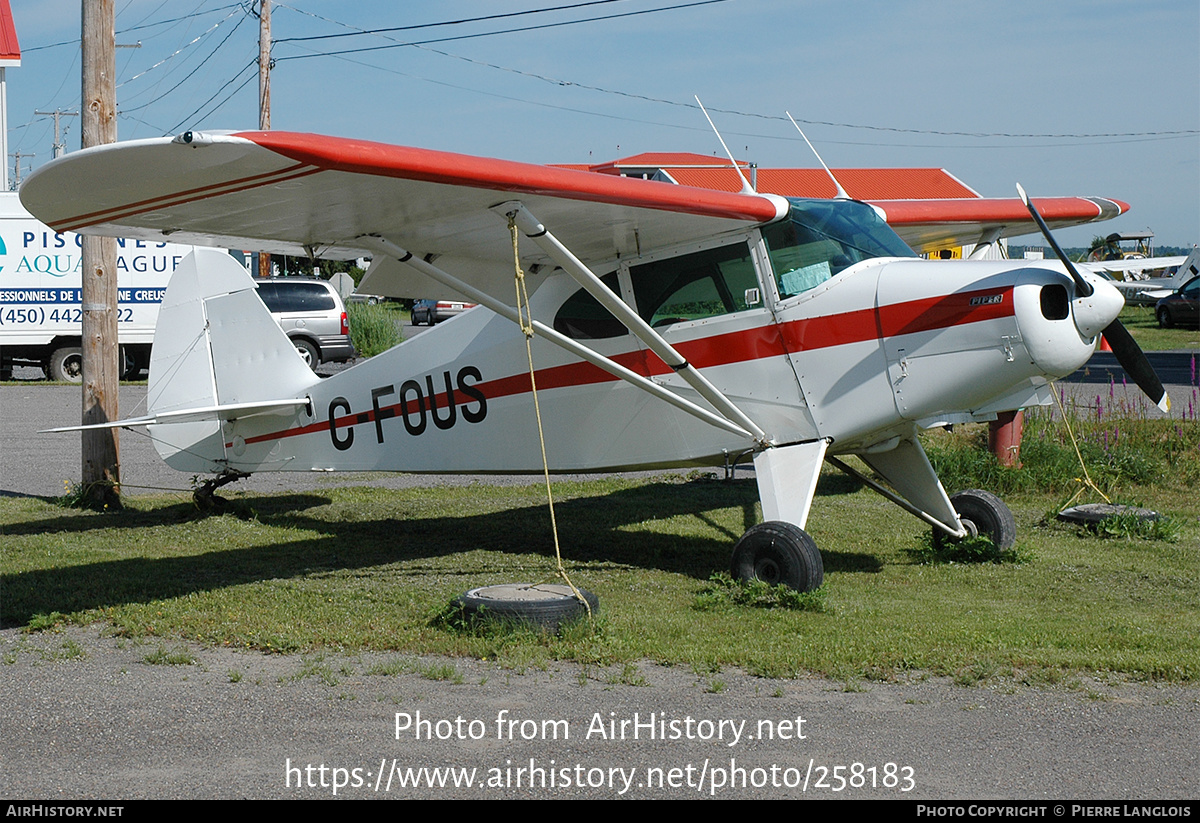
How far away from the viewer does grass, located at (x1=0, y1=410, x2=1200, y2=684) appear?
223 inches

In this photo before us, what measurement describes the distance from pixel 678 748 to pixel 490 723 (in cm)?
82

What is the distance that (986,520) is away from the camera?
8195 millimetres

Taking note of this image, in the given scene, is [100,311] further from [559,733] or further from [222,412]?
[559,733]

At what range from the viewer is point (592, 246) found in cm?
749

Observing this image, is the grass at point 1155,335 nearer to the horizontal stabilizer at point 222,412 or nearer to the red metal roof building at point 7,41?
the horizontal stabilizer at point 222,412

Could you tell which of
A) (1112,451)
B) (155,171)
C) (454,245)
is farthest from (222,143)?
(1112,451)

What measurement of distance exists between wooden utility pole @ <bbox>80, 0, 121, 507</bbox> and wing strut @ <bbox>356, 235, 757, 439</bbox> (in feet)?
15.5

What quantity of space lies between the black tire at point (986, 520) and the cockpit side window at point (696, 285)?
2.45m

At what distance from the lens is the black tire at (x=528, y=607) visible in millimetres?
5871

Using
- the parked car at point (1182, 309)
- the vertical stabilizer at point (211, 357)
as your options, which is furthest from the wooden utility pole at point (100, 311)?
the parked car at point (1182, 309)

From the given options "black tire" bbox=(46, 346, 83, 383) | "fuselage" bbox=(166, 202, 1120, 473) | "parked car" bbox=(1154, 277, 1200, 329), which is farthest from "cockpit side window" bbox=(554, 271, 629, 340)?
"parked car" bbox=(1154, 277, 1200, 329)

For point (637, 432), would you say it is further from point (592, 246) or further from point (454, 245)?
point (454, 245)

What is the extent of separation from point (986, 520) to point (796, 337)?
2.29 meters

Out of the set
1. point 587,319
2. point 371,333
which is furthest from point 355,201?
point 371,333
